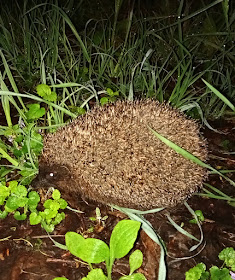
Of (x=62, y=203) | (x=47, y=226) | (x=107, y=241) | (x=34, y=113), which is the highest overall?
(x=34, y=113)

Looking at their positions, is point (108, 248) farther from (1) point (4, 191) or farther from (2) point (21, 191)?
(1) point (4, 191)

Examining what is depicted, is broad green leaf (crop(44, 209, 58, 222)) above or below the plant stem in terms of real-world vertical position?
below

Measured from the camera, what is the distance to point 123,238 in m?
2.20

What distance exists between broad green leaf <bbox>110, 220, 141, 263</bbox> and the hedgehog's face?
25.9 inches

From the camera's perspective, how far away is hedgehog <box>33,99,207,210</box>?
7.98 ft

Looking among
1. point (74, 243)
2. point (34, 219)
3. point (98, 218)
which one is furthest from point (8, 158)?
point (74, 243)

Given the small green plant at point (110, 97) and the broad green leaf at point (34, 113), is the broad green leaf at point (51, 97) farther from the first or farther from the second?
the small green plant at point (110, 97)

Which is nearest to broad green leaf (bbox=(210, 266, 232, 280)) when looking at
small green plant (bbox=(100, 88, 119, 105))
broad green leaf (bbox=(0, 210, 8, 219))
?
broad green leaf (bbox=(0, 210, 8, 219))

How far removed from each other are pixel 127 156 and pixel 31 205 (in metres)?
0.76

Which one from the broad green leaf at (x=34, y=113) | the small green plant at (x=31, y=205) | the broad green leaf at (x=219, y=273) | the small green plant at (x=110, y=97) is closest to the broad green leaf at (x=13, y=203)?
the small green plant at (x=31, y=205)

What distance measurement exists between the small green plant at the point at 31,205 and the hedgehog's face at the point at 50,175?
11 centimetres

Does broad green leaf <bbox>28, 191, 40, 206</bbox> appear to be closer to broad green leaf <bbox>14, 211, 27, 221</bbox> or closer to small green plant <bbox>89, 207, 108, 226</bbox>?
broad green leaf <bbox>14, 211, 27, 221</bbox>

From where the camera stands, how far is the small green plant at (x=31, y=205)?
251cm

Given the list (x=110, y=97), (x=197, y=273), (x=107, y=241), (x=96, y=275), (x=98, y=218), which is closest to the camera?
(x=96, y=275)
